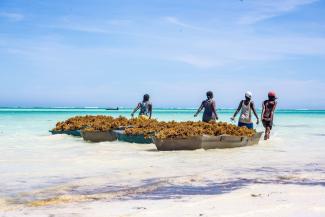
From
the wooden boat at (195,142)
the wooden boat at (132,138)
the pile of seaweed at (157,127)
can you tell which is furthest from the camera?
the wooden boat at (132,138)

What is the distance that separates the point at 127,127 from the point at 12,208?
1114cm

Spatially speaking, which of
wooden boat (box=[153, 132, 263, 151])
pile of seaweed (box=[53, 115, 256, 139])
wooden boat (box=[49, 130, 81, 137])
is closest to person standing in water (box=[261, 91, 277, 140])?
pile of seaweed (box=[53, 115, 256, 139])

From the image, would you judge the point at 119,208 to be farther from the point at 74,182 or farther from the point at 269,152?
the point at 269,152

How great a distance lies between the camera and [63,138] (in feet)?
65.4

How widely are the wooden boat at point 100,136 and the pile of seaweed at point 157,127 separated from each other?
121mm

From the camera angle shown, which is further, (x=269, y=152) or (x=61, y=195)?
(x=269, y=152)

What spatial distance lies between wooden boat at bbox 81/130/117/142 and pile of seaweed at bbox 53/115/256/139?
121 millimetres

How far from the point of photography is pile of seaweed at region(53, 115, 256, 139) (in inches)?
543

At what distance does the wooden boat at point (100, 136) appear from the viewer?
17.6m

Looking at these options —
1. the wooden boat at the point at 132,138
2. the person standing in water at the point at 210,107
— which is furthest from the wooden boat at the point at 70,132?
the person standing in water at the point at 210,107

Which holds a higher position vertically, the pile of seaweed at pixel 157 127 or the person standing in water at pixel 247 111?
the person standing in water at pixel 247 111

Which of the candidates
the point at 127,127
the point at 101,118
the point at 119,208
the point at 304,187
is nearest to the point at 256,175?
the point at 304,187

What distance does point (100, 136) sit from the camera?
58.2 ft

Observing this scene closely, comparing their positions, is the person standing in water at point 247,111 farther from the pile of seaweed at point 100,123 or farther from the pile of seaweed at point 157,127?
the pile of seaweed at point 100,123
